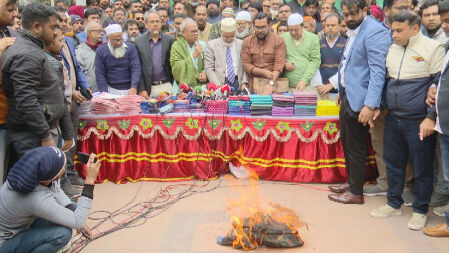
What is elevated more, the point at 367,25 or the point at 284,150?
the point at 367,25

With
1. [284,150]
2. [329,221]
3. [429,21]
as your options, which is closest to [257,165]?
[284,150]

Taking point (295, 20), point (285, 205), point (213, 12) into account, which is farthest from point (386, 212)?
point (213, 12)

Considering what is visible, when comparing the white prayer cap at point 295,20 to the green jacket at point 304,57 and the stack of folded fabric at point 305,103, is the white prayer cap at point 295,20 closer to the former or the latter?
the green jacket at point 304,57

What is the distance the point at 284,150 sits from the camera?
Answer: 16.7ft

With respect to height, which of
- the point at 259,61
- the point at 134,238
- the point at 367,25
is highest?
the point at 367,25

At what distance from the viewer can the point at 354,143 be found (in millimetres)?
4402

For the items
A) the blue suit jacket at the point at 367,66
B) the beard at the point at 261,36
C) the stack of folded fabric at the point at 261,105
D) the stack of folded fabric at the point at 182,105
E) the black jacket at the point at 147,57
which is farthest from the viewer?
→ the black jacket at the point at 147,57

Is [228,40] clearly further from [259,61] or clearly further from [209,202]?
[209,202]

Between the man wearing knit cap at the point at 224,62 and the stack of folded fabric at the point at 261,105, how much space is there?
86 cm

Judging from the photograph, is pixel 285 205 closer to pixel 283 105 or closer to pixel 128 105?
pixel 283 105

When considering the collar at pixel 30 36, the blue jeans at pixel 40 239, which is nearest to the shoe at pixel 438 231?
the blue jeans at pixel 40 239

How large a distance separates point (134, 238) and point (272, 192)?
1.64m

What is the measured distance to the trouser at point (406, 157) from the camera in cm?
Answer: 384

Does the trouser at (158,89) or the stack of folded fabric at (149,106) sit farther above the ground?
the trouser at (158,89)
